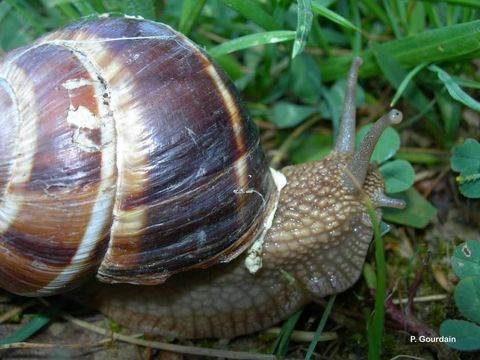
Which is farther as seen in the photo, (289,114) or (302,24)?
(289,114)

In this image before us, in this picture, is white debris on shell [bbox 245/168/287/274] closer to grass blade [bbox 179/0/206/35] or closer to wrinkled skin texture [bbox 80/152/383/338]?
wrinkled skin texture [bbox 80/152/383/338]

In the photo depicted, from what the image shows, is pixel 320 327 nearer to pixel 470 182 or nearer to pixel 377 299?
pixel 377 299

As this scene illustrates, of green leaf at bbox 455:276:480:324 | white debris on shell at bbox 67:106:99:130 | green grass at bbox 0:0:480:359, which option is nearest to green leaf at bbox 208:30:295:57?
green grass at bbox 0:0:480:359

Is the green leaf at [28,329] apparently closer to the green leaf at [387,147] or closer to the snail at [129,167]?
the snail at [129,167]

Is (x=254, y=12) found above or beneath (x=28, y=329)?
above

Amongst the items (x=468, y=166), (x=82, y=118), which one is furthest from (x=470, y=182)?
(x=82, y=118)
